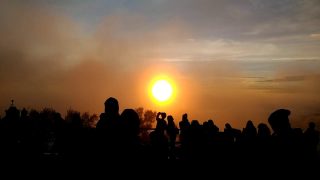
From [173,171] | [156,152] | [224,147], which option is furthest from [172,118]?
[156,152]

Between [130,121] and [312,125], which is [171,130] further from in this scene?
[130,121]

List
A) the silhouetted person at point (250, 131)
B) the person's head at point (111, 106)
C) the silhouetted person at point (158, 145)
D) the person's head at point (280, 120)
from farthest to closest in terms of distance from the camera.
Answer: the silhouetted person at point (250, 131) → the silhouetted person at point (158, 145) → the person's head at point (280, 120) → the person's head at point (111, 106)

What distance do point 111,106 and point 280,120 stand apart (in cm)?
484

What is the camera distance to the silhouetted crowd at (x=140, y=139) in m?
8.44

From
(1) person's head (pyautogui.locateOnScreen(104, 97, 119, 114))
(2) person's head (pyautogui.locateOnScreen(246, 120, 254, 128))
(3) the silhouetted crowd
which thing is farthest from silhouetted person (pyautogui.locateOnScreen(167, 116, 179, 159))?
(1) person's head (pyautogui.locateOnScreen(104, 97, 119, 114))

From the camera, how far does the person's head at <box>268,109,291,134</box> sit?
33.2 ft

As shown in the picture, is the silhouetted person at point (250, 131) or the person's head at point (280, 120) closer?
the person's head at point (280, 120)

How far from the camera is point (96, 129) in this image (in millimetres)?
8539

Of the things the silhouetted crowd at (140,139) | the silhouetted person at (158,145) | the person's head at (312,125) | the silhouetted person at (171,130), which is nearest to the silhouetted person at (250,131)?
the silhouetted crowd at (140,139)

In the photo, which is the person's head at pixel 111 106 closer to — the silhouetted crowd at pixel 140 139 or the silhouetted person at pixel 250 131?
the silhouetted crowd at pixel 140 139

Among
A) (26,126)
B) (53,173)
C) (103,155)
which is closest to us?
(103,155)

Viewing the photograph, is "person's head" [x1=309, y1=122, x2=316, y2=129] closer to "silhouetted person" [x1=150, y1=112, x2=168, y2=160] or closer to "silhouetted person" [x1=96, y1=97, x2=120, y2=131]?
"silhouetted person" [x1=150, y1=112, x2=168, y2=160]

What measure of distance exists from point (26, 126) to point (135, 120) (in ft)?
25.0

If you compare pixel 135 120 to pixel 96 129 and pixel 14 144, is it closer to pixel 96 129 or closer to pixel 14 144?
pixel 96 129
